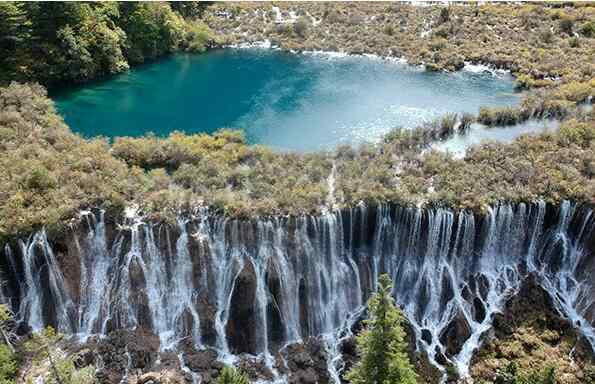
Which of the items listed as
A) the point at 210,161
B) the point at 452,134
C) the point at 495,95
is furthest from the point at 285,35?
the point at 210,161

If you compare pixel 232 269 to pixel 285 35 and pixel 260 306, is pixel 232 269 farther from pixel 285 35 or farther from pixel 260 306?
pixel 285 35

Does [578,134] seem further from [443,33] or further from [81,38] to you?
[81,38]

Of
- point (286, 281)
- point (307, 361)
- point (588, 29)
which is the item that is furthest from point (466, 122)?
point (588, 29)

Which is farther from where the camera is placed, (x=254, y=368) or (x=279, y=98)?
(x=279, y=98)

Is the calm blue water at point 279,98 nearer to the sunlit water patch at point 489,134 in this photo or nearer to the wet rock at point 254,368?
the sunlit water patch at point 489,134

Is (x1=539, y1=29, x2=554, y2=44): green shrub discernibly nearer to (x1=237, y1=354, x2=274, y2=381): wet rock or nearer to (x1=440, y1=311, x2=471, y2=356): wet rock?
(x1=440, y1=311, x2=471, y2=356): wet rock

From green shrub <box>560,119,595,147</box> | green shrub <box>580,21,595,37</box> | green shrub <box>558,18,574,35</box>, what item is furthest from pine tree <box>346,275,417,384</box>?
green shrub <box>558,18,574,35</box>
